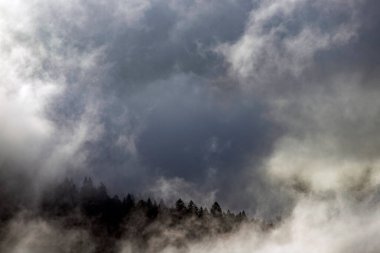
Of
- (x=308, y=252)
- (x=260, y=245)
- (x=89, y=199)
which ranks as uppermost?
(x=89, y=199)

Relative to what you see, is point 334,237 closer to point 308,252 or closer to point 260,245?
point 308,252

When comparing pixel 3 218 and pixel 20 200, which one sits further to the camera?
pixel 20 200

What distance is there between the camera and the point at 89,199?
626 ft

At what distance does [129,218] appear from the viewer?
174 m

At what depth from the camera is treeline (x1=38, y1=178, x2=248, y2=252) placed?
162 metres

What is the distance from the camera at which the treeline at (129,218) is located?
162m

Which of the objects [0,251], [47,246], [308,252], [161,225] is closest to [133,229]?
[161,225]

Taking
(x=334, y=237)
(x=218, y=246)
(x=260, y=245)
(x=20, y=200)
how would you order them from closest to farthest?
(x=334, y=237)
(x=260, y=245)
(x=218, y=246)
(x=20, y=200)

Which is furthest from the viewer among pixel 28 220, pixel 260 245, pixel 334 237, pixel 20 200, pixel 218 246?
pixel 20 200

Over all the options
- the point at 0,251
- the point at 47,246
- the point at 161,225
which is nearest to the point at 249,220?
the point at 161,225

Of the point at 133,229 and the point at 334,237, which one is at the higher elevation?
the point at 133,229

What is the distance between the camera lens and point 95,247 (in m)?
157

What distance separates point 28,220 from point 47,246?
753 inches

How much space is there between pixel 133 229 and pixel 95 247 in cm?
1292
